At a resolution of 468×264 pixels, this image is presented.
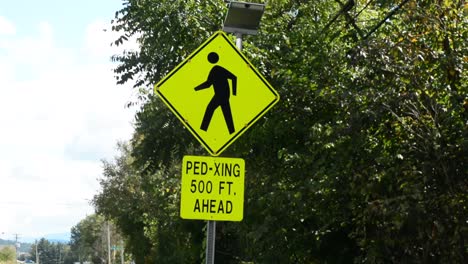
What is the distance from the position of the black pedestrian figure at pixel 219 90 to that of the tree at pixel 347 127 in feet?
9.68

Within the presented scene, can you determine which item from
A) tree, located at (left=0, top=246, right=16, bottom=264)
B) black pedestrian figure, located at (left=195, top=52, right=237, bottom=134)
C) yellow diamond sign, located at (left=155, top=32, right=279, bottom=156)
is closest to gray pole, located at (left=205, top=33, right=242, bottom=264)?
yellow diamond sign, located at (left=155, top=32, right=279, bottom=156)

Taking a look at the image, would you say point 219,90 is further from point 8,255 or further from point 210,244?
point 8,255

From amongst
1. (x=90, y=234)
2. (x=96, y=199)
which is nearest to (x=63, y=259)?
(x=90, y=234)

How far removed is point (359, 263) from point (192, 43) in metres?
5.90

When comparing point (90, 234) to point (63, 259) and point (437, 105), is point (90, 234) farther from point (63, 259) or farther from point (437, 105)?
point (437, 105)

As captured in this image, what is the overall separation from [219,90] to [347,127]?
10.9 feet

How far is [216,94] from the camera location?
6621 mm

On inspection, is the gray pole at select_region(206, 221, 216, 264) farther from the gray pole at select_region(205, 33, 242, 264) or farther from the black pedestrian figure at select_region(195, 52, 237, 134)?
the black pedestrian figure at select_region(195, 52, 237, 134)

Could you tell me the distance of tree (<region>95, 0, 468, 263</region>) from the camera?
353 inches

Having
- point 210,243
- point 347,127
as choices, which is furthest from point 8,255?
point 210,243

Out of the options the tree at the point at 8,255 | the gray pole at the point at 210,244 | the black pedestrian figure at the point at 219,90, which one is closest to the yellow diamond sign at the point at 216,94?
the black pedestrian figure at the point at 219,90

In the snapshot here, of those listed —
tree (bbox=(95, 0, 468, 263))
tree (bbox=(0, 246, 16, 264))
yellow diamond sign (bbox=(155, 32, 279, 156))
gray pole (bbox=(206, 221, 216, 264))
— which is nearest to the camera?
gray pole (bbox=(206, 221, 216, 264))

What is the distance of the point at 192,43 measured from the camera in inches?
564

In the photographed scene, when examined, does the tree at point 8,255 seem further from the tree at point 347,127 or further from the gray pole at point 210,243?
the gray pole at point 210,243
